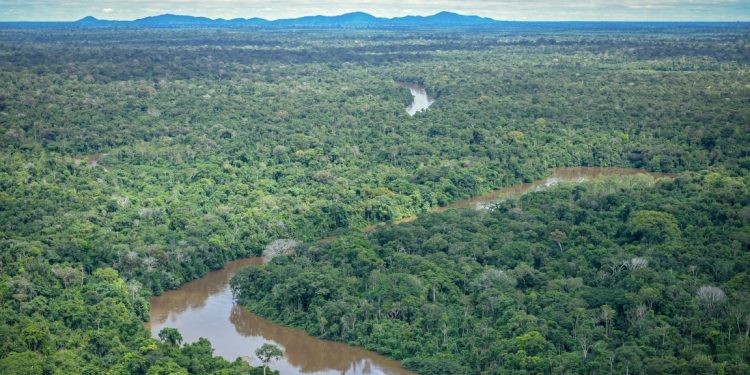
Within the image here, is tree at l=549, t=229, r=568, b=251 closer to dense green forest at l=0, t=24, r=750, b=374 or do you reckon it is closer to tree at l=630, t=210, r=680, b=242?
dense green forest at l=0, t=24, r=750, b=374

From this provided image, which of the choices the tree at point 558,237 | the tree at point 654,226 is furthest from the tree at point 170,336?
the tree at point 654,226

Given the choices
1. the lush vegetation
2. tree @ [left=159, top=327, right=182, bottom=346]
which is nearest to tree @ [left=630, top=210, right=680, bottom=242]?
the lush vegetation

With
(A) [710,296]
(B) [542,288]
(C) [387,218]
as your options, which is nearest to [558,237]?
(B) [542,288]

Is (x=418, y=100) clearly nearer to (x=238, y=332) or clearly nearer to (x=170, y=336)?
(x=238, y=332)

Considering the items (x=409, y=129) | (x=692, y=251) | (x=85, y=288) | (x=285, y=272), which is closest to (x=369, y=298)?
(x=285, y=272)

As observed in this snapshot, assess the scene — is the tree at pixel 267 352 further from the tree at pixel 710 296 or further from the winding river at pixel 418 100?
the winding river at pixel 418 100
